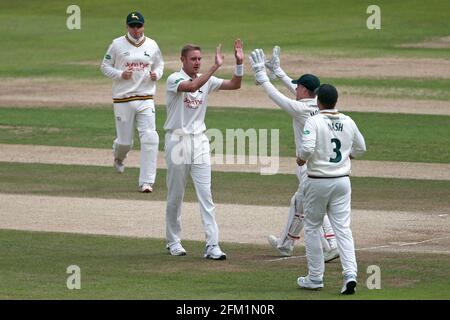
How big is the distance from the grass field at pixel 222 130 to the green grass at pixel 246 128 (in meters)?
0.04

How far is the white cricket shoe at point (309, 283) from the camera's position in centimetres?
1253

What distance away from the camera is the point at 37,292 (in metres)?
12.2

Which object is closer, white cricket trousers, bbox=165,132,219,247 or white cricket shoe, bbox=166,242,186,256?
white cricket trousers, bbox=165,132,219,247

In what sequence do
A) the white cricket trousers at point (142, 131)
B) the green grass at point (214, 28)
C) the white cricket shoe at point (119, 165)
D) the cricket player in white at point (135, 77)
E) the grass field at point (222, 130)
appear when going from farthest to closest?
the green grass at point (214, 28) → the white cricket shoe at point (119, 165) → the cricket player in white at point (135, 77) → the white cricket trousers at point (142, 131) → the grass field at point (222, 130)

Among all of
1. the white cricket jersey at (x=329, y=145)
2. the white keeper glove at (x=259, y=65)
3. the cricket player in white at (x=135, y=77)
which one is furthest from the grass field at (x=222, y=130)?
the white keeper glove at (x=259, y=65)

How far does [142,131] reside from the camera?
1927cm

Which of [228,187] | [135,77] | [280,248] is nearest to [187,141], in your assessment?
[280,248]

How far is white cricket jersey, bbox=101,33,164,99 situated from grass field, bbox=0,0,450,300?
1.38 metres

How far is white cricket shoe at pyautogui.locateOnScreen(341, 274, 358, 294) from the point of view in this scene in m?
12.1

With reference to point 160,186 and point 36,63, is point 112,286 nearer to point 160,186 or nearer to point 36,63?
point 160,186

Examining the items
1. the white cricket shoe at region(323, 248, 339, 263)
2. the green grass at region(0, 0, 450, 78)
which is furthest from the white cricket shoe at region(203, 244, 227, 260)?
the green grass at region(0, 0, 450, 78)

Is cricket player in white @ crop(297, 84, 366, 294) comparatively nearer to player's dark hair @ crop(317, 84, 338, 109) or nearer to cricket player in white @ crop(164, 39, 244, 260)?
player's dark hair @ crop(317, 84, 338, 109)

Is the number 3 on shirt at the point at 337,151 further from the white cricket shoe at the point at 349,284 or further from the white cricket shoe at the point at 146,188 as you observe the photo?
the white cricket shoe at the point at 146,188
